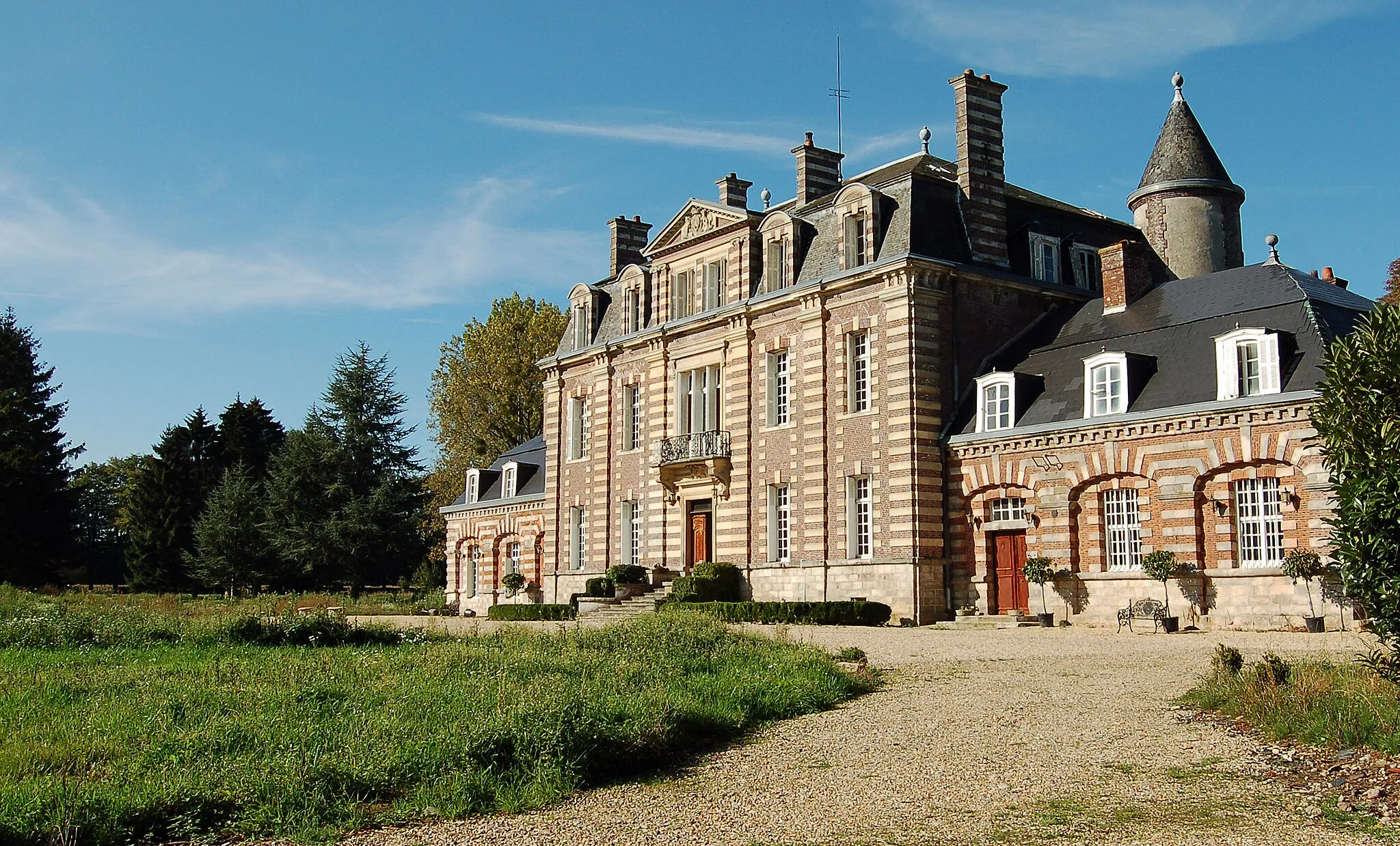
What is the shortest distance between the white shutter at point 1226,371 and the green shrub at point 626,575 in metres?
15.7

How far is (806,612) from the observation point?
89.1ft

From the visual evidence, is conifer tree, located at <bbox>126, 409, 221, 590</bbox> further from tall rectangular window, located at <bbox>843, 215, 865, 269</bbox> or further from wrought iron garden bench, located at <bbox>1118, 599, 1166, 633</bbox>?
wrought iron garden bench, located at <bbox>1118, 599, 1166, 633</bbox>

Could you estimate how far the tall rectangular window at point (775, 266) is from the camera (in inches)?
1265

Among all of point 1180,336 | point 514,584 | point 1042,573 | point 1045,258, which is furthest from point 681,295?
point 1180,336

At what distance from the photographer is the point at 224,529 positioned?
49312 millimetres

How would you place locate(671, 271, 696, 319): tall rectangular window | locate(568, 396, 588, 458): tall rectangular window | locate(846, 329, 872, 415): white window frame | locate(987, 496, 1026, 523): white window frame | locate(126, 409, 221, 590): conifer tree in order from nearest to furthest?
locate(987, 496, 1026, 523): white window frame < locate(846, 329, 872, 415): white window frame < locate(671, 271, 696, 319): tall rectangular window < locate(568, 396, 588, 458): tall rectangular window < locate(126, 409, 221, 590): conifer tree

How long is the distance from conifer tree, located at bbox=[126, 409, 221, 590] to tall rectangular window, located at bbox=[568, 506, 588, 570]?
20.6 m

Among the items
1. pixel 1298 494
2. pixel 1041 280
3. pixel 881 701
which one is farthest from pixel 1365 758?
pixel 1041 280

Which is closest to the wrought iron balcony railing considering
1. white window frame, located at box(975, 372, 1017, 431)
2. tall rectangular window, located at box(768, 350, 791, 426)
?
tall rectangular window, located at box(768, 350, 791, 426)

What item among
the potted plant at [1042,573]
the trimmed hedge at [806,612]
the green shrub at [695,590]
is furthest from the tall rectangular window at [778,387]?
the potted plant at [1042,573]

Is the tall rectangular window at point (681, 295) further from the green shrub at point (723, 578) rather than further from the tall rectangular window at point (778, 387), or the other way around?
the green shrub at point (723, 578)

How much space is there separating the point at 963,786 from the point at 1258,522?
53.3ft

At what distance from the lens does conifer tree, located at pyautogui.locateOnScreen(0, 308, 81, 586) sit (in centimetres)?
4659

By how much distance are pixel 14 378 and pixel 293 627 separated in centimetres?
4254
